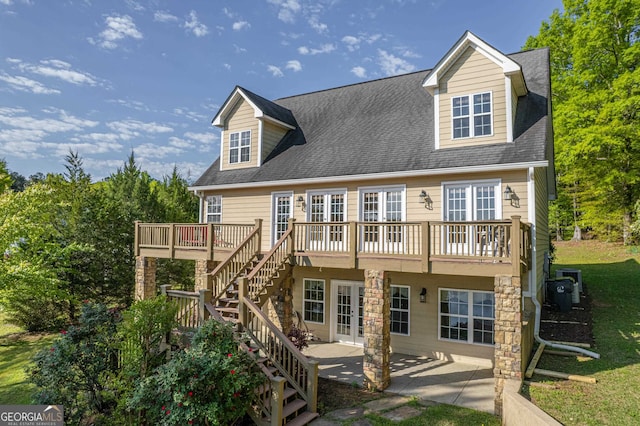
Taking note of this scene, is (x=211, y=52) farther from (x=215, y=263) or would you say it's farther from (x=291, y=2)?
(x=215, y=263)

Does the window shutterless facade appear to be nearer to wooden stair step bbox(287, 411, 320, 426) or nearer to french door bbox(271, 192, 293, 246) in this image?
french door bbox(271, 192, 293, 246)

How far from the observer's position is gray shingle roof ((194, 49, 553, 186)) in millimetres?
10141

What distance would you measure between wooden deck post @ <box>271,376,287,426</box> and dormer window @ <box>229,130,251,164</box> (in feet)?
32.9

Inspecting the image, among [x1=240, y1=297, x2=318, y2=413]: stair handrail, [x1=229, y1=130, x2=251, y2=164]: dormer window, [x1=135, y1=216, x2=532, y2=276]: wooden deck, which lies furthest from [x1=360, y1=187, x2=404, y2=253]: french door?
[x1=229, y1=130, x2=251, y2=164]: dormer window

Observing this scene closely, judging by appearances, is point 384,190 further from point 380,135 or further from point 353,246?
point 353,246

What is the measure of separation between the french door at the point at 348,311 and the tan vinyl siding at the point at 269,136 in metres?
6.15

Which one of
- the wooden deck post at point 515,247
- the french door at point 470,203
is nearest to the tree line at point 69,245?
the french door at point 470,203

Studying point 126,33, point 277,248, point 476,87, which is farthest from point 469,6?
point 126,33

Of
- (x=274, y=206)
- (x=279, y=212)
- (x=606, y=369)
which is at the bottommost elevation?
(x=606, y=369)

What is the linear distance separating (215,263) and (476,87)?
10791 millimetres

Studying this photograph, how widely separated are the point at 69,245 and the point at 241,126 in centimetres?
789

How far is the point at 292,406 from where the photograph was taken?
7.12 m

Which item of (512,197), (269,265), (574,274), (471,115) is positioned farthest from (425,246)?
(574,274)

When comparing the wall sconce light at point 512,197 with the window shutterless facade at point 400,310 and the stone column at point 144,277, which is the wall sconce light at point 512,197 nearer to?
the window shutterless facade at point 400,310
